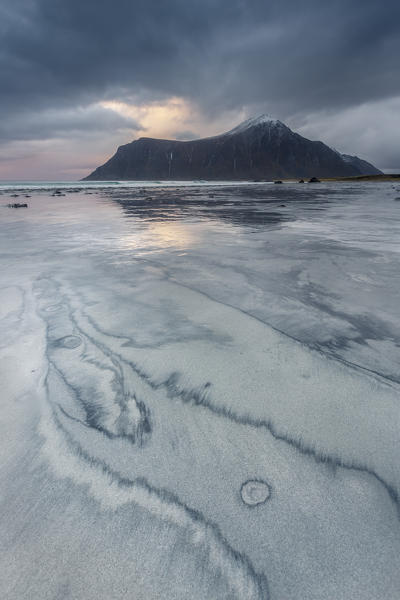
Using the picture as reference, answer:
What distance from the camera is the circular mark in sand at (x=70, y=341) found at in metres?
2.60

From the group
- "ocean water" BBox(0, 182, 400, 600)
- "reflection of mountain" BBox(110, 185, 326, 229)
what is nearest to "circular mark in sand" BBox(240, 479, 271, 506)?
"ocean water" BBox(0, 182, 400, 600)

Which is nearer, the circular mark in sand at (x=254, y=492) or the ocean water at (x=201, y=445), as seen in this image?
the ocean water at (x=201, y=445)

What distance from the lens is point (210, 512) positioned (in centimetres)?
127

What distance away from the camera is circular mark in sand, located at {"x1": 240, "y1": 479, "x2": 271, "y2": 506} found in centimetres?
131

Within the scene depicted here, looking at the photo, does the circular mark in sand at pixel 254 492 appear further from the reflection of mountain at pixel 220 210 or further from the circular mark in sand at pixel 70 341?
the reflection of mountain at pixel 220 210

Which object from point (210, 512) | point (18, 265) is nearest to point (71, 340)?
point (210, 512)

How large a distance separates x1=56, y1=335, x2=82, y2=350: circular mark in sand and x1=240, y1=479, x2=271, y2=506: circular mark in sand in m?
1.82

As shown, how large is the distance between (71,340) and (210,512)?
1917mm

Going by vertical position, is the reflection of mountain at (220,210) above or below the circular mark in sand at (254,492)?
below

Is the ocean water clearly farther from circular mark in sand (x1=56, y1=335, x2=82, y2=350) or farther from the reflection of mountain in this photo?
the reflection of mountain

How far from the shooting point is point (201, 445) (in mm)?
1610

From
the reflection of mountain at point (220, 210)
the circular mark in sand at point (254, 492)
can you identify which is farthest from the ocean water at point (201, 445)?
the reflection of mountain at point (220, 210)

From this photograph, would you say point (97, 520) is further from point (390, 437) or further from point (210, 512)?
point (390, 437)

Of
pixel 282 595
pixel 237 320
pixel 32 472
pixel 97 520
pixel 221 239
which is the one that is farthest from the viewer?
pixel 221 239
